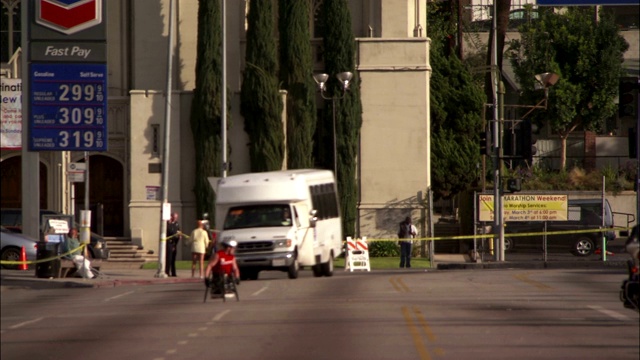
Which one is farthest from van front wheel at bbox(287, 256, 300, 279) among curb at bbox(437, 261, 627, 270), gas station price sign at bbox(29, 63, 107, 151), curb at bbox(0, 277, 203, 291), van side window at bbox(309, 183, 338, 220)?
curb at bbox(437, 261, 627, 270)

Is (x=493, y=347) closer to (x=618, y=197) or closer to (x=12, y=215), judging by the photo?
(x=12, y=215)

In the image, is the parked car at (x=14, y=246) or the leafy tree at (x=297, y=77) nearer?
the parked car at (x=14, y=246)

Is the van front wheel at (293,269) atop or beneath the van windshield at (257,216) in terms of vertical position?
beneath

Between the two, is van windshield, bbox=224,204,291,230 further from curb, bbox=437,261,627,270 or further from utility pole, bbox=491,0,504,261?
utility pole, bbox=491,0,504,261

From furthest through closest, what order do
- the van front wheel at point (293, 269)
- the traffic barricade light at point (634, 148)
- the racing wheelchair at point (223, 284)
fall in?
the van front wheel at point (293, 269), the racing wheelchair at point (223, 284), the traffic barricade light at point (634, 148)

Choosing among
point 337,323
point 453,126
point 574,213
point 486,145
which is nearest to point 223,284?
point 337,323

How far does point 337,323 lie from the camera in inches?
769

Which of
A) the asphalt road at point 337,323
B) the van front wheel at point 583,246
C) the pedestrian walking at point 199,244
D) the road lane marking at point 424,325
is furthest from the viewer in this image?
the van front wheel at point 583,246

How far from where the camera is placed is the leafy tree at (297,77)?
51094 mm

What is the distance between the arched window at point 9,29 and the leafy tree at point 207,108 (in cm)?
882

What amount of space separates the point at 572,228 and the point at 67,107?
22.9 m

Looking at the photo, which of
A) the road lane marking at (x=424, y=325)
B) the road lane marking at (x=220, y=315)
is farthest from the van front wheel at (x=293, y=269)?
the road lane marking at (x=424, y=325)

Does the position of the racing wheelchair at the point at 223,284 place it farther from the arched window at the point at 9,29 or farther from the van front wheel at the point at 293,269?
the arched window at the point at 9,29

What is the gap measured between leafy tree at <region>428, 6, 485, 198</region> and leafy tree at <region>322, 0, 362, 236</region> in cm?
754
